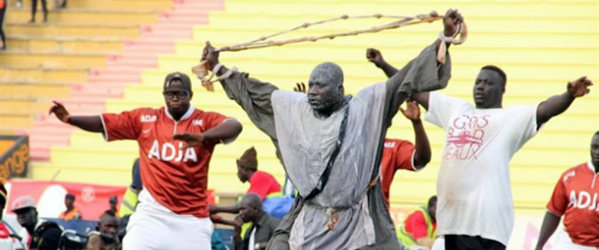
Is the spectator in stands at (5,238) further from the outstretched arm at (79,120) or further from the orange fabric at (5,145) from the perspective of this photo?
the orange fabric at (5,145)

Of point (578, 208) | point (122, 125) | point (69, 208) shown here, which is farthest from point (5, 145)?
point (578, 208)

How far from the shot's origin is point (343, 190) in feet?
30.5

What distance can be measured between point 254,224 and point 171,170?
3657 mm

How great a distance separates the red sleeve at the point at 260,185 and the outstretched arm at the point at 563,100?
20.7 ft

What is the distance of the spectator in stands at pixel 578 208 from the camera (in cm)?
1281

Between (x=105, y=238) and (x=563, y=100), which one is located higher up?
(x=563, y=100)

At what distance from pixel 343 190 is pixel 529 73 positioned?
13655mm

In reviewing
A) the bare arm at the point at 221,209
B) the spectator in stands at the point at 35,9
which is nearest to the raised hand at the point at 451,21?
the bare arm at the point at 221,209

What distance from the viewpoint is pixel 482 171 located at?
10.6 meters

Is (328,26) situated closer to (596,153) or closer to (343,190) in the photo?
(596,153)

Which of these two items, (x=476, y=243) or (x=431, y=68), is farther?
(x=476, y=243)

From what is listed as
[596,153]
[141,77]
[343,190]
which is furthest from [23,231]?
[141,77]

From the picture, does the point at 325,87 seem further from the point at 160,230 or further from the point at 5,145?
the point at 5,145

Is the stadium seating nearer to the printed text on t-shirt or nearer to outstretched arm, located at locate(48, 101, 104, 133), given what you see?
outstretched arm, located at locate(48, 101, 104, 133)
